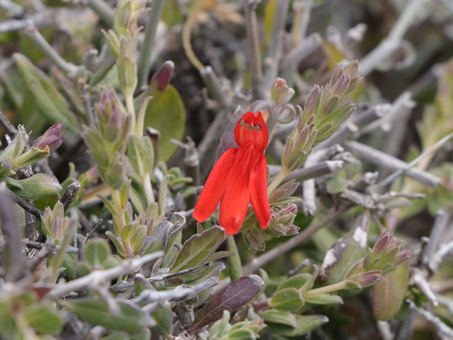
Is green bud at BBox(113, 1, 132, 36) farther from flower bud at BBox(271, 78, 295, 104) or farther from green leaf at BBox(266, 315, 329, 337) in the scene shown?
green leaf at BBox(266, 315, 329, 337)

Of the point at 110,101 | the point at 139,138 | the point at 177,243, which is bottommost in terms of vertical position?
the point at 177,243

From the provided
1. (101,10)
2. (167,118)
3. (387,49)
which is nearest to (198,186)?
(167,118)

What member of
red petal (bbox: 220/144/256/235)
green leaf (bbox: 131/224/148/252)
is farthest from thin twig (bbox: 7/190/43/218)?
red petal (bbox: 220/144/256/235)

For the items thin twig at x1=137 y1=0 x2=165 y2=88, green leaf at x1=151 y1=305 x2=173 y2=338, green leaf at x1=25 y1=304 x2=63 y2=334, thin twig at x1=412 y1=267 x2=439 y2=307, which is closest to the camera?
green leaf at x1=25 y1=304 x2=63 y2=334

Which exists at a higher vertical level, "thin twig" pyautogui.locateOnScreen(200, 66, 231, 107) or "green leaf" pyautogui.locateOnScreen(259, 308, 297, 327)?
"thin twig" pyautogui.locateOnScreen(200, 66, 231, 107)

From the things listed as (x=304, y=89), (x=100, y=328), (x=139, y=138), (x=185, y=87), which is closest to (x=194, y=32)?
(x=185, y=87)

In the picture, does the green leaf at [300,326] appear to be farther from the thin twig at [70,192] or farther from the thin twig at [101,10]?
the thin twig at [101,10]

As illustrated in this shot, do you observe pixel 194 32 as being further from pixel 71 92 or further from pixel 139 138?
pixel 139 138

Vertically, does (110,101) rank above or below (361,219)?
above
